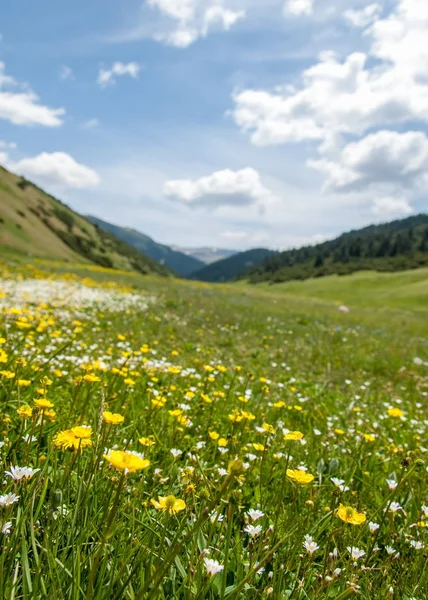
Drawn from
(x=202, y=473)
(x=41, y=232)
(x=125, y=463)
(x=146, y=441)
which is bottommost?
(x=146, y=441)

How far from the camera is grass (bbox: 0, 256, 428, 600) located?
1739 millimetres

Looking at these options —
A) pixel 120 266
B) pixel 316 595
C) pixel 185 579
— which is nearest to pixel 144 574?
pixel 185 579

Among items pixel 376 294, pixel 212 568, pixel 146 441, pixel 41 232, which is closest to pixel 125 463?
pixel 212 568

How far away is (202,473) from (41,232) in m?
97.4

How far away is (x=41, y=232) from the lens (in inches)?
3516

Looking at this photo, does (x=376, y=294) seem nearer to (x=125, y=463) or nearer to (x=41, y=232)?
(x=41, y=232)

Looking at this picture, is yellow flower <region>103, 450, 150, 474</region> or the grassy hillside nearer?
yellow flower <region>103, 450, 150, 474</region>

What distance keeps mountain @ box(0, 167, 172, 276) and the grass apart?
50.5 meters

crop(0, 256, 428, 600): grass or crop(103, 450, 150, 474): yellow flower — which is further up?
crop(103, 450, 150, 474): yellow flower

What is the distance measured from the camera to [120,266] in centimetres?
13250

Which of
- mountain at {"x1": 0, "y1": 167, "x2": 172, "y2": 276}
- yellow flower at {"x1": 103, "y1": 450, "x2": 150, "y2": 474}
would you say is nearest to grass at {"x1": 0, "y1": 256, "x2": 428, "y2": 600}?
yellow flower at {"x1": 103, "y1": 450, "x2": 150, "y2": 474}

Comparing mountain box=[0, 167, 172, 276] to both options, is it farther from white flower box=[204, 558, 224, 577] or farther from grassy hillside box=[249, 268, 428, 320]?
white flower box=[204, 558, 224, 577]

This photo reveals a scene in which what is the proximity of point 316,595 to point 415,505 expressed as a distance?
6.68 feet

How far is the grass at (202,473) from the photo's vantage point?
68.5 inches
